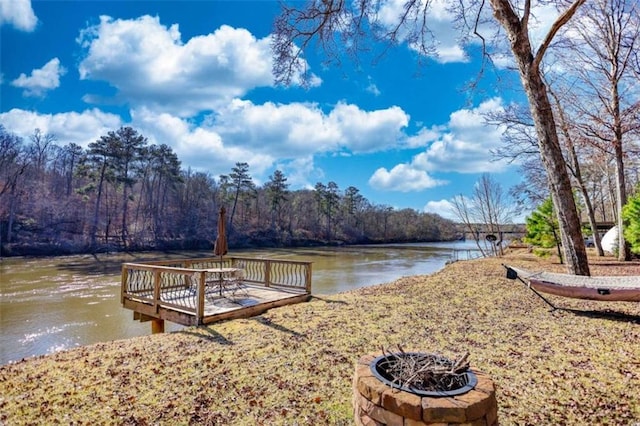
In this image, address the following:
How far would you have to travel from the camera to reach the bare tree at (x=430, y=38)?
6.09 meters

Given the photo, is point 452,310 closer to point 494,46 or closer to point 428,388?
point 428,388

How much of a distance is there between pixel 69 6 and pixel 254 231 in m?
35.4

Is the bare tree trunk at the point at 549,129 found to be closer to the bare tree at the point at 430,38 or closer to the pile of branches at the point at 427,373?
the bare tree at the point at 430,38

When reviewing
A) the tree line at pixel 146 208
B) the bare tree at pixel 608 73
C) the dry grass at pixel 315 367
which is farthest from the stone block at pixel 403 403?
the tree line at pixel 146 208

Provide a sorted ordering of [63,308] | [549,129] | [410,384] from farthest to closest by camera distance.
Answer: [63,308] < [549,129] < [410,384]

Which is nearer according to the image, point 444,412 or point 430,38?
point 444,412

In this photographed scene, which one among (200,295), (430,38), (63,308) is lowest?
(63,308)

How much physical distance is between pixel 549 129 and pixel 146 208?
38604 mm

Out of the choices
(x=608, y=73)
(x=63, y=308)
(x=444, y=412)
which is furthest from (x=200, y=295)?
(x=608, y=73)

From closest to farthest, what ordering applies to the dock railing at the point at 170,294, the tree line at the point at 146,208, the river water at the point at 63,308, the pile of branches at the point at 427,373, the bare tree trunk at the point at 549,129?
the pile of branches at the point at 427,373
the dock railing at the point at 170,294
the bare tree trunk at the point at 549,129
the river water at the point at 63,308
the tree line at the point at 146,208

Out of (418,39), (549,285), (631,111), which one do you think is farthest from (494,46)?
(549,285)

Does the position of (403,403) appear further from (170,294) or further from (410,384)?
(170,294)

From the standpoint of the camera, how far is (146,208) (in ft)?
121

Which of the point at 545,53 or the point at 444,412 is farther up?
the point at 545,53
